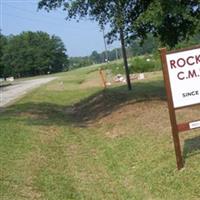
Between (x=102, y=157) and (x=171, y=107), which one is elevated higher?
(x=171, y=107)

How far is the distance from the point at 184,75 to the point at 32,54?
127m

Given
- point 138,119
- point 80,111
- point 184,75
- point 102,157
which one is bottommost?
point 80,111

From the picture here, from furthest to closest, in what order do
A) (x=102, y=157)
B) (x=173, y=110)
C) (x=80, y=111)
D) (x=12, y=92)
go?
(x=12, y=92)
(x=80, y=111)
(x=102, y=157)
(x=173, y=110)

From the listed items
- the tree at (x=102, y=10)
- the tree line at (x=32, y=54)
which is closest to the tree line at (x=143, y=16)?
the tree at (x=102, y=10)

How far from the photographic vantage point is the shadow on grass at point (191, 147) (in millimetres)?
10198

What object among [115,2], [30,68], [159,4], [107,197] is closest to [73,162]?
[107,197]

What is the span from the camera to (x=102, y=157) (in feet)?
40.0

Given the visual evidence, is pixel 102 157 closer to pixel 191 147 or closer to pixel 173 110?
pixel 191 147

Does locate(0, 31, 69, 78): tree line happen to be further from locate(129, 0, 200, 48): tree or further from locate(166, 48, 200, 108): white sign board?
locate(166, 48, 200, 108): white sign board

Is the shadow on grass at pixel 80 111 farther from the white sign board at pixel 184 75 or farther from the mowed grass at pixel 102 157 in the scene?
the white sign board at pixel 184 75

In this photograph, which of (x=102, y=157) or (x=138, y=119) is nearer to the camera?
(x=102, y=157)

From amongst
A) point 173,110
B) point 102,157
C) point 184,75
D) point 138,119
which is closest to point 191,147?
point 173,110

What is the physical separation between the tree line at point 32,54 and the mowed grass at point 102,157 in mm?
115203

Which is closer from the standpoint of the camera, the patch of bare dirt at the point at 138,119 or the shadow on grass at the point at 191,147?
the shadow on grass at the point at 191,147
